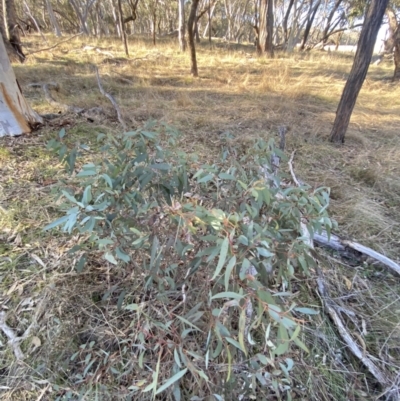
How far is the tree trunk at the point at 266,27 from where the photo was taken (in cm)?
864

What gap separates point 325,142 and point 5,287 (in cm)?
311

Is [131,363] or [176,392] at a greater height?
[176,392]

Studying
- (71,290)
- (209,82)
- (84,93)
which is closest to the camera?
(71,290)

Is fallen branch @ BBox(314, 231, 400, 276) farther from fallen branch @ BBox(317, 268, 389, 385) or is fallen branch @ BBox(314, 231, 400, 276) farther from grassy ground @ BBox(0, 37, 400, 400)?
fallen branch @ BBox(317, 268, 389, 385)

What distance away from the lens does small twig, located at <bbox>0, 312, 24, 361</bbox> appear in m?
0.98

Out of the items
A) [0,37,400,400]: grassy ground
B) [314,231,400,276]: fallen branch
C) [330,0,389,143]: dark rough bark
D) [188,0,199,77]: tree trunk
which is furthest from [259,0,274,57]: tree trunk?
[314,231,400,276]: fallen branch

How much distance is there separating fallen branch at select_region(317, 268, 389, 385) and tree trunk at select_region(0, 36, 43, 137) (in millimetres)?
2655

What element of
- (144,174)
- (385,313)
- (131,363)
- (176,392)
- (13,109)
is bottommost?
(385,313)

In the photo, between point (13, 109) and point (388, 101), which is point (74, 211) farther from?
point (388, 101)

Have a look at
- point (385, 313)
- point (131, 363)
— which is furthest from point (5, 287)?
point (385, 313)

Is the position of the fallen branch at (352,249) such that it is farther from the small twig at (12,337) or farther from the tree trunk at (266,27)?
the tree trunk at (266,27)

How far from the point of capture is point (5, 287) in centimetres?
117

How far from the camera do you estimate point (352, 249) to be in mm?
1492

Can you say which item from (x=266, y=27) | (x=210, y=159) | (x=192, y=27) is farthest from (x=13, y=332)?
(x=266, y=27)
